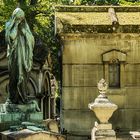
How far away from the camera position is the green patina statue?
36.2 feet

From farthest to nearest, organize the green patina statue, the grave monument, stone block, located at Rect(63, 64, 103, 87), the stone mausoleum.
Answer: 1. stone block, located at Rect(63, 64, 103, 87)
2. the stone mausoleum
3. the green patina statue
4. the grave monument

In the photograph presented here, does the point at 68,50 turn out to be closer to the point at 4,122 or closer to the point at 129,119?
the point at 129,119

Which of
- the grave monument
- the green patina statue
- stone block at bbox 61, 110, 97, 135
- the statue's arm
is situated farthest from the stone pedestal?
stone block at bbox 61, 110, 97, 135

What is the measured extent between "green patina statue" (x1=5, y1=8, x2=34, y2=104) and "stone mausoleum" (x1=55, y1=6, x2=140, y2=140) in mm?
8946

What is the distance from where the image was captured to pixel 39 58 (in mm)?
16094

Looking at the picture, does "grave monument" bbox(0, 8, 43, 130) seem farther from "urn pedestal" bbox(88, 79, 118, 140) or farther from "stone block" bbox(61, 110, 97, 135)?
"stone block" bbox(61, 110, 97, 135)

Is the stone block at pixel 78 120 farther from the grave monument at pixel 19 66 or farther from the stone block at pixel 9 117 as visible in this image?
the stone block at pixel 9 117

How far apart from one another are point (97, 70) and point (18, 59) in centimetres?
973

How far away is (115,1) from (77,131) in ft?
53.0

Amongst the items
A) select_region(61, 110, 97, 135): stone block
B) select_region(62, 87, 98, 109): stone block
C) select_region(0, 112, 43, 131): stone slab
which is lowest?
select_region(61, 110, 97, 135): stone block

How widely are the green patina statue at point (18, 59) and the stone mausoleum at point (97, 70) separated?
352 inches

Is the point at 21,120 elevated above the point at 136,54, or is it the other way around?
the point at 136,54

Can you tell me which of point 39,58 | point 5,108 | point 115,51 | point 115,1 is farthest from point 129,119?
point 115,1

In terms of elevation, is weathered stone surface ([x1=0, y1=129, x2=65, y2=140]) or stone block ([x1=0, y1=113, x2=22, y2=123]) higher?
stone block ([x1=0, y1=113, x2=22, y2=123])
